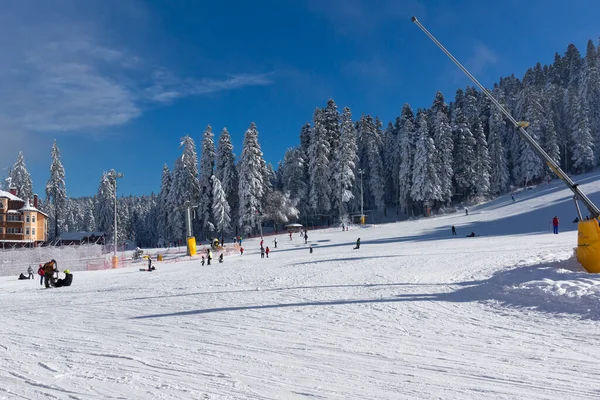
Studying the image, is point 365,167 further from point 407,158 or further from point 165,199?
point 165,199

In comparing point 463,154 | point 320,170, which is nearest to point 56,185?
point 320,170

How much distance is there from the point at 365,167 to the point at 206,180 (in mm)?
28992

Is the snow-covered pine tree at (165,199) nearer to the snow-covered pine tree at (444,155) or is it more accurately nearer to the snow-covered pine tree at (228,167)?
the snow-covered pine tree at (228,167)

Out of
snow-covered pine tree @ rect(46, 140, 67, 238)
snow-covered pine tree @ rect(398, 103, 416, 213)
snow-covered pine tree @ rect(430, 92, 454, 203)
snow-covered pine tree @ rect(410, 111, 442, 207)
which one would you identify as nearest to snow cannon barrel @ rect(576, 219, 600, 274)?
snow-covered pine tree @ rect(410, 111, 442, 207)

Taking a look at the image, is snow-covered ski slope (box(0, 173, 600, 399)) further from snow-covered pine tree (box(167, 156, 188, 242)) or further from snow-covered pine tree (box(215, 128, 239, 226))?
snow-covered pine tree (box(167, 156, 188, 242))

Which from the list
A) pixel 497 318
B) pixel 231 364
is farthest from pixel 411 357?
pixel 497 318

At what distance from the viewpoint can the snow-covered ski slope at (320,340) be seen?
5.05m

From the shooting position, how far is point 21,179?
214ft

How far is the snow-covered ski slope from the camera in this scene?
5.05 m

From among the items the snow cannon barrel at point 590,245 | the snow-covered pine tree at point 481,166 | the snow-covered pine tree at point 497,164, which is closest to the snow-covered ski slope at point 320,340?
the snow cannon barrel at point 590,245

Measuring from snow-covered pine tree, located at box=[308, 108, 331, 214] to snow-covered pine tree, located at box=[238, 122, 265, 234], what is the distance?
27.4 feet

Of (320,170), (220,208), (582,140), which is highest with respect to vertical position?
(582,140)

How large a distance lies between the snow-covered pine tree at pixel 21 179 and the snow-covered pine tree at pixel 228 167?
33.9 m

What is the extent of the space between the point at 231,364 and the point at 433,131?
215 ft
